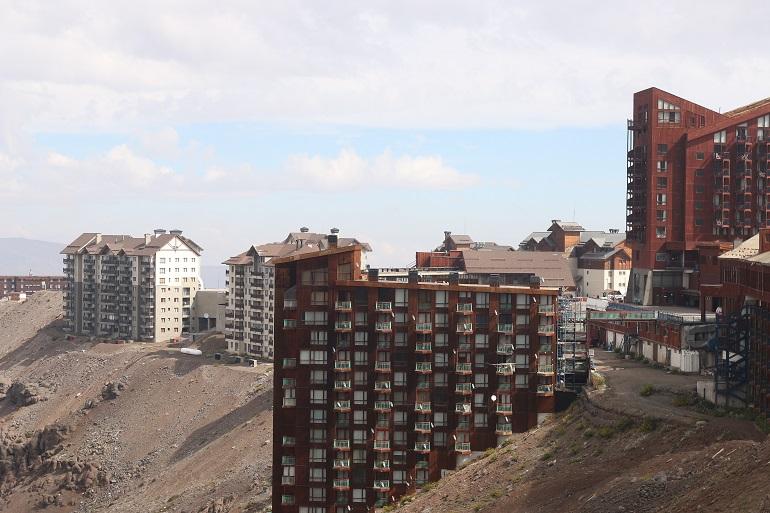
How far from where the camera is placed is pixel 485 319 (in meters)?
103

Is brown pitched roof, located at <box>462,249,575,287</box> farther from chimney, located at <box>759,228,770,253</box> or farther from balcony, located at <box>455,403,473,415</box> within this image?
chimney, located at <box>759,228,770,253</box>

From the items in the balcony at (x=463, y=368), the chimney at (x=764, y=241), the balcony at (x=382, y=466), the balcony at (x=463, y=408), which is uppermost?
the chimney at (x=764, y=241)

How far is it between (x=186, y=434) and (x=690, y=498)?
132 meters

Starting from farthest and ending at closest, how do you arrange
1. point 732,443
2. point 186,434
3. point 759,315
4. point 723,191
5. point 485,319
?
point 186,434 → point 723,191 → point 485,319 → point 759,315 → point 732,443

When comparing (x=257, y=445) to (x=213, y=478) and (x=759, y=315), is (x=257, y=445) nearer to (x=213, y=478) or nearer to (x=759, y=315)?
(x=213, y=478)

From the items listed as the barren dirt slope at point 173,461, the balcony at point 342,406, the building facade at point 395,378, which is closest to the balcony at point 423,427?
the building facade at point 395,378

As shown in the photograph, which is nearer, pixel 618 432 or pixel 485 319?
pixel 618 432

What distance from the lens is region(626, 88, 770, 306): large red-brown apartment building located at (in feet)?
492

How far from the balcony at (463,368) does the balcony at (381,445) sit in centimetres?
928

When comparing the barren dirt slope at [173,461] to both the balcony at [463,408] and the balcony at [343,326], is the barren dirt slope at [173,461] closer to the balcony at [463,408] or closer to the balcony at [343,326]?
the balcony at [343,326]

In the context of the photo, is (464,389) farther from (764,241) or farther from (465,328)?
(764,241)

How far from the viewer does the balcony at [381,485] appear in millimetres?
102812

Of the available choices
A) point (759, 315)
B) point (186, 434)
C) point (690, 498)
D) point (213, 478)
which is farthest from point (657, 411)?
point (186, 434)

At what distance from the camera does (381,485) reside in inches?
4050
